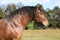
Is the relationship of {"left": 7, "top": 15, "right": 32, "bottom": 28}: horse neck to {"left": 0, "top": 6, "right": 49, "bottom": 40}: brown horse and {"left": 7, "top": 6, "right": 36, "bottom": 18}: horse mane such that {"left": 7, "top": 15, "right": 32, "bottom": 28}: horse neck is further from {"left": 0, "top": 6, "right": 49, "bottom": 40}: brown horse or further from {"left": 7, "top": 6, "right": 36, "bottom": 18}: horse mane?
{"left": 7, "top": 6, "right": 36, "bottom": 18}: horse mane

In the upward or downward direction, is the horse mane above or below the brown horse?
above

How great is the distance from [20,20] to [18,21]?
9 centimetres

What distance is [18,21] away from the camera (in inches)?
297

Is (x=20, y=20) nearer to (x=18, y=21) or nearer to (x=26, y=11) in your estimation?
(x=18, y=21)

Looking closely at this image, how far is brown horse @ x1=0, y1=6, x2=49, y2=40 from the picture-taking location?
7.39 m

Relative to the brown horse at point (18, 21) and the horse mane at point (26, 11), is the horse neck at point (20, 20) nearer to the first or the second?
the brown horse at point (18, 21)

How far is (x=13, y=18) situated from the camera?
24.6 feet

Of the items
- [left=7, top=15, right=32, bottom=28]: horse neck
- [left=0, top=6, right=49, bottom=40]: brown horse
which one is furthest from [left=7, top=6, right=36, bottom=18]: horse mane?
[left=7, top=15, right=32, bottom=28]: horse neck

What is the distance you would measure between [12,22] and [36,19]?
2.73 feet

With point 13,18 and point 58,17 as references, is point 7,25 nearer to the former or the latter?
point 13,18

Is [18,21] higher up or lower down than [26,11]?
lower down

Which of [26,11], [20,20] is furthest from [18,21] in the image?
[26,11]

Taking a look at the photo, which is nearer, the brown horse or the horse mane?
the brown horse

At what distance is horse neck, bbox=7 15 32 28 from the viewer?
7.50 metres
